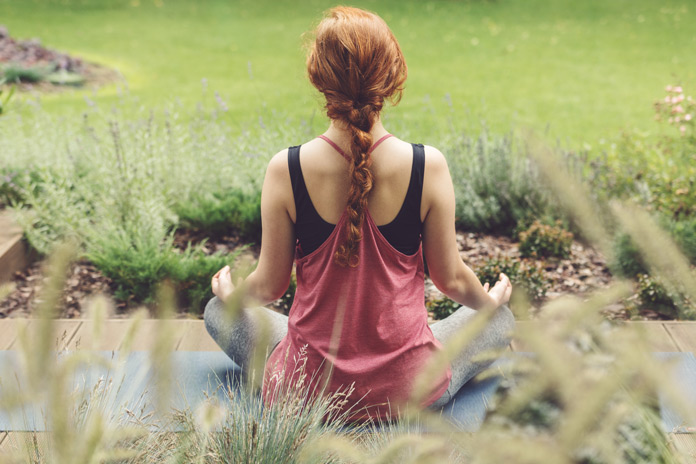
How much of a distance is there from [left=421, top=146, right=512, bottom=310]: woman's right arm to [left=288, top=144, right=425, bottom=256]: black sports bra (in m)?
0.02

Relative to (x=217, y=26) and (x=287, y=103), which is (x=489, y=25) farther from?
(x=287, y=103)

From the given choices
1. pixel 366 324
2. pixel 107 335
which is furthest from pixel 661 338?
pixel 107 335

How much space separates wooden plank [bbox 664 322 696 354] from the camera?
2789 mm

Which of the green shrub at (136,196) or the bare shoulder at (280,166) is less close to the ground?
the bare shoulder at (280,166)

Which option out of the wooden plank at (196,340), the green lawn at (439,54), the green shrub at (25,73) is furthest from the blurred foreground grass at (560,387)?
the green shrub at (25,73)

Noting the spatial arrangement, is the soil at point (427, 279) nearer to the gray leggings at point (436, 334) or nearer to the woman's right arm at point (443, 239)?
the gray leggings at point (436, 334)

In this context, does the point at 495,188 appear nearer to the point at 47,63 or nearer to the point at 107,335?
the point at 107,335

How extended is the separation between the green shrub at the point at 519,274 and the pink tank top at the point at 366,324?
135 centimetres

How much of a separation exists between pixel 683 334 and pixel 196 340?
6.74 feet

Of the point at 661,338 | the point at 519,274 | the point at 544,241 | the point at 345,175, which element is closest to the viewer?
the point at 345,175

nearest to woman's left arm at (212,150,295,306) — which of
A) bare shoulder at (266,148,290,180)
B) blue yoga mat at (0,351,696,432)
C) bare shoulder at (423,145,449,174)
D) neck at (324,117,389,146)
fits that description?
bare shoulder at (266,148,290,180)

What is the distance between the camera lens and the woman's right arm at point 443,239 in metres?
1.91

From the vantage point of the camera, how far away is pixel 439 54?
35.2 ft

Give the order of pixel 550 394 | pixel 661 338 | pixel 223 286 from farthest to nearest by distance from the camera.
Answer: pixel 661 338 → pixel 223 286 → pixel 550 394
